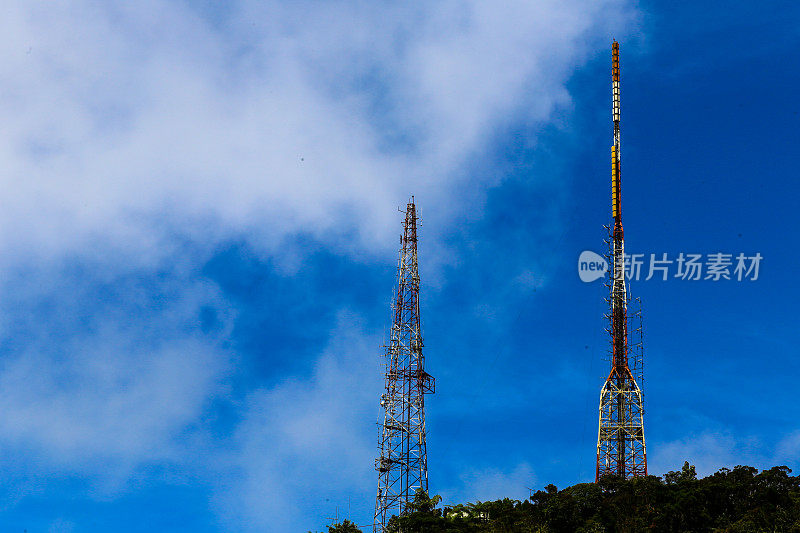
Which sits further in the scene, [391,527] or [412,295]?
[412,295]

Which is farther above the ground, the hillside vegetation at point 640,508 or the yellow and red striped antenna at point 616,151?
the yellow and red striped antenna at point 616,151

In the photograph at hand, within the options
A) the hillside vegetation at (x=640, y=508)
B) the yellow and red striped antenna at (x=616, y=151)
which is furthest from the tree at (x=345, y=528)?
the yellow and red striped antenna at (x=616, y=151)

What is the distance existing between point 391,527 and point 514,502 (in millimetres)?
8524

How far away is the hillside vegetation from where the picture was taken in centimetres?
4809

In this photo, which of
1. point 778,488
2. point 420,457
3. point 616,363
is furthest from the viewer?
point 616,363

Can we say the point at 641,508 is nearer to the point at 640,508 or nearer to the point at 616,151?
the point at 640,508

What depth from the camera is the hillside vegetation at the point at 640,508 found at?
48.1 meters

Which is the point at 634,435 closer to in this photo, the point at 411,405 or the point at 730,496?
the point at 730,496

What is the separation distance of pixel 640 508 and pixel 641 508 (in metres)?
0.08

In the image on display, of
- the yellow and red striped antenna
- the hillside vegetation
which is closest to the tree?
the hillside vegetation

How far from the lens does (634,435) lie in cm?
6234

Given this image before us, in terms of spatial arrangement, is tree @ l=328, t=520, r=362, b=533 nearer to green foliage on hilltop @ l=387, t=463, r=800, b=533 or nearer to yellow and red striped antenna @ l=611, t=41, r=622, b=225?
green foliage on hilltop @ l=387, t=463, r=800, b=533

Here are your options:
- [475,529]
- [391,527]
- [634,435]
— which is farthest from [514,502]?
[634,435]

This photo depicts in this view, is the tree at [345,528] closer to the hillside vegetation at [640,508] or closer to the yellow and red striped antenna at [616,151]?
the hillside vegetation at [640,508]
